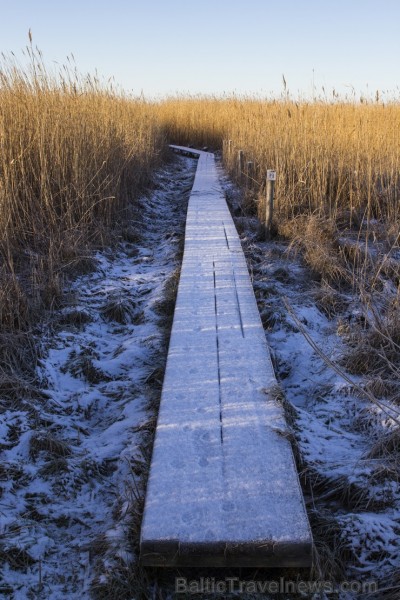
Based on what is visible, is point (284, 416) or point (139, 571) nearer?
point (139, 571)

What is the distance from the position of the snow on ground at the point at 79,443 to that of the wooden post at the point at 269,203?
1.63 meters

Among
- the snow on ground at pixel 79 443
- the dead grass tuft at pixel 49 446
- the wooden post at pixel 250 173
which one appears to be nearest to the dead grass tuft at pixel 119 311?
the snow on ground at pixel 79 443

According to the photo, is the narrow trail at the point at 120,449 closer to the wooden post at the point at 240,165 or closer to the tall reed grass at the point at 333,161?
the tall reed grass at the point at 333,161

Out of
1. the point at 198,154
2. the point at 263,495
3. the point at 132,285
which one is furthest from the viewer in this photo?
the point at 198,154

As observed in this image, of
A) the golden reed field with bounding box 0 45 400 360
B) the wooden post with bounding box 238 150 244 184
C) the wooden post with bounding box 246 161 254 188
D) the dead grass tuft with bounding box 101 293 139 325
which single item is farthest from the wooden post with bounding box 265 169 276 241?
the wooden post with bounding box 238 150 244 184

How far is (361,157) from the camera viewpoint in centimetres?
526

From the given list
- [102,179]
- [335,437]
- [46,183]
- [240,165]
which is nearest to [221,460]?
[335,437]

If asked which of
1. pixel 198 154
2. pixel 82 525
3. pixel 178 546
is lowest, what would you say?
pixel 82 525

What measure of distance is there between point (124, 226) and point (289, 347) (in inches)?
119

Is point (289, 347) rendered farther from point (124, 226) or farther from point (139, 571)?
point (124, 226)

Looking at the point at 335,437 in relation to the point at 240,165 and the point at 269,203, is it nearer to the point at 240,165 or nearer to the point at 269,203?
the point at 269,203

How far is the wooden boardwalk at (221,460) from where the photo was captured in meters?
1.39

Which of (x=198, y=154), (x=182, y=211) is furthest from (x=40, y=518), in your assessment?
(x=198, y=154)

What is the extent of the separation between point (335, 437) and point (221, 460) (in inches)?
25.6
